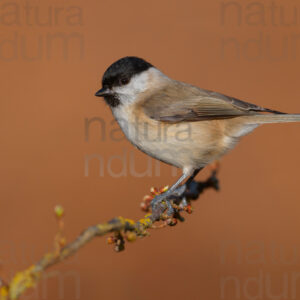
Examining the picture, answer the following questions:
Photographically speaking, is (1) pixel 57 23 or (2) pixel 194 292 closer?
(2) pixel 194 292

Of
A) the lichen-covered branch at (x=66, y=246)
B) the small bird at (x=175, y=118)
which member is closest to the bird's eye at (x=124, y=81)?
the small bird at (x=175, y=118)

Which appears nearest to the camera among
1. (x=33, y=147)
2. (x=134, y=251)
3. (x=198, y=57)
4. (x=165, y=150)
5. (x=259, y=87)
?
(x=165, y=150)

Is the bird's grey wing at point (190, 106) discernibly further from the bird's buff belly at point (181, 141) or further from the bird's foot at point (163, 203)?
the bird's foot at point (163, 203)

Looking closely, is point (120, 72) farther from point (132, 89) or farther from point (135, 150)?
point (135, 150)

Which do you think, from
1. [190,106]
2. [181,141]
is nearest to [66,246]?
[181,141]

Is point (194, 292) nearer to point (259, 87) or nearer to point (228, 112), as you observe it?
point (228, 112)

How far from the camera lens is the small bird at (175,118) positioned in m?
2.36

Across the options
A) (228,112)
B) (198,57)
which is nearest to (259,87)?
(198,57)

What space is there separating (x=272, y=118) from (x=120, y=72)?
943 millimetres

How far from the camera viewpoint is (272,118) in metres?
2.42

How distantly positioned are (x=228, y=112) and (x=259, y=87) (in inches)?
90.4

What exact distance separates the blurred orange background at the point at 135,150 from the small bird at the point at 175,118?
3.60 ft

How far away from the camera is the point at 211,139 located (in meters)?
2.43

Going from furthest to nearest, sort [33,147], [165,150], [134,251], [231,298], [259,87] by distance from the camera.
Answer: [259,87] → [33,147] → [134,251] → [231,298] → [165,150]
